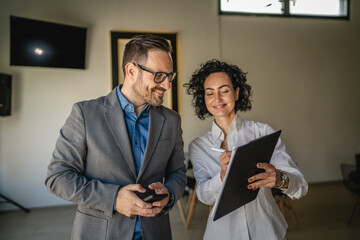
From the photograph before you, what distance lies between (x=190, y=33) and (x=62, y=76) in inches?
97.3

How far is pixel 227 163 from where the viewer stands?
4.44ft

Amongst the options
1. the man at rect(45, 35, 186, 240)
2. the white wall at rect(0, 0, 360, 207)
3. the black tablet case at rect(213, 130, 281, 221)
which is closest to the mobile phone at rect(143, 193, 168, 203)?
the man at rect(45, 35, 186, 240)

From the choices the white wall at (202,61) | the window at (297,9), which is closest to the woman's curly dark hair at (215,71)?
the white wall at (202,61)

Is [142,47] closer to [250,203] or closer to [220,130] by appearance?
[220,130]

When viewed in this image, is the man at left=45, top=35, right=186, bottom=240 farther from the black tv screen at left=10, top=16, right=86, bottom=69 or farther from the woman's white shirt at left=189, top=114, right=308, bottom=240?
the black tv screen at left=10, top=16, right=86, bottom=69

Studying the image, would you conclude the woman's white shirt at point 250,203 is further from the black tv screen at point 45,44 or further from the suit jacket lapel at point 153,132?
the black tv screen at point 45,44

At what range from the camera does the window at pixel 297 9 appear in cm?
543

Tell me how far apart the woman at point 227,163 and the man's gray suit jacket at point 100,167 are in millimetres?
316

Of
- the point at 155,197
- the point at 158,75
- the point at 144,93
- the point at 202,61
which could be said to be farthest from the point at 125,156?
the point at 202,61

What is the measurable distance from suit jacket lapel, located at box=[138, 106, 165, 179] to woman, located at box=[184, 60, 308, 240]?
0.35 metres

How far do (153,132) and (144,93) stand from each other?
0.69ft

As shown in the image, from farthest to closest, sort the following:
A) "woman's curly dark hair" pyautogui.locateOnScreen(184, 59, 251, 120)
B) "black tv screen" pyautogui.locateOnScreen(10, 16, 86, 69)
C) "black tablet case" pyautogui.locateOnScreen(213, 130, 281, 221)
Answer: "black tv screen" pyautogui.locateOnScreen(10, 16, 86, 69)
"woman's curly dark hair" pyautogui.locateOnScreen(184, 59, 251, 120)
"black tablet case" pyautogui.locateOnScreen(213, 130, 281, 221)

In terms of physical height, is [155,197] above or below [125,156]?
below

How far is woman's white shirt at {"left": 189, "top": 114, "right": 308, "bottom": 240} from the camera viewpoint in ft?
5.00
